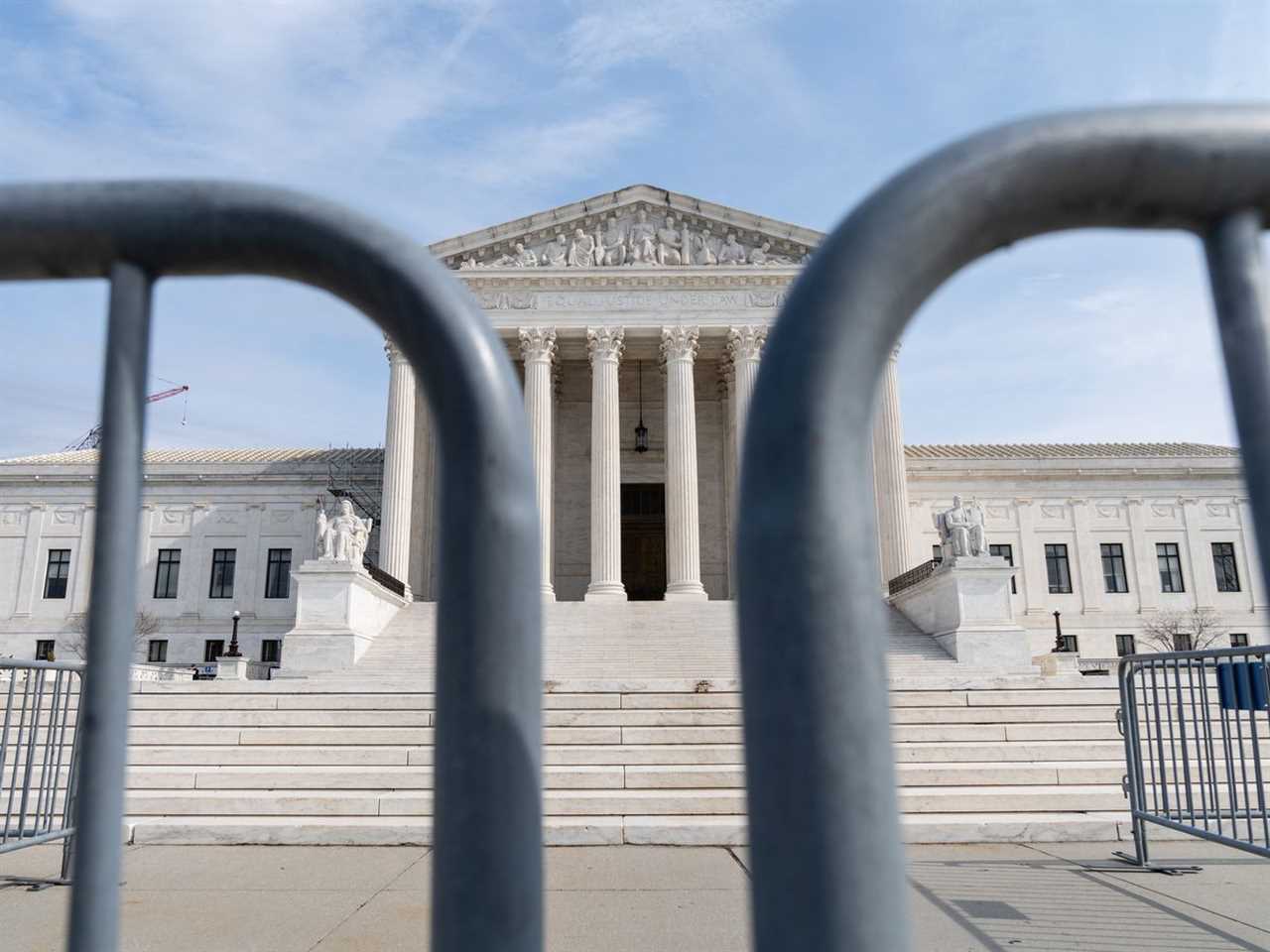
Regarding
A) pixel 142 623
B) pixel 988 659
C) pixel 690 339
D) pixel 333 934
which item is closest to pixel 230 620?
pixel 142 623

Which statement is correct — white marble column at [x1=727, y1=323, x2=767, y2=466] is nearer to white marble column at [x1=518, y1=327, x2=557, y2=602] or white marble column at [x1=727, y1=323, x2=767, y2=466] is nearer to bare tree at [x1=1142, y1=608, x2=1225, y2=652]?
white marble column at [x1=518, y1=327, x2=557, y2=602]

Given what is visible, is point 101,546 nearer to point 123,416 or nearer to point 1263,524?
point 123,416

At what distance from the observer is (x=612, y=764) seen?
37.2ft

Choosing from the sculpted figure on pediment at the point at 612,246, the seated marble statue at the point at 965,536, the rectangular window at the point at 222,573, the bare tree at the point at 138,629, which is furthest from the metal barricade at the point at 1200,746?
the bare tree at the point at 138,629

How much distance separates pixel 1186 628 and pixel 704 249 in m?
27.8

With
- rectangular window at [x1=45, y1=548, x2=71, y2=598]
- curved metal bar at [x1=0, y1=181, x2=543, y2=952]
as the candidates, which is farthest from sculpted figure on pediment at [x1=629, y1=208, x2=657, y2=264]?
curved metal bar at [x1=0, y1=181, x2=543, y2=952]

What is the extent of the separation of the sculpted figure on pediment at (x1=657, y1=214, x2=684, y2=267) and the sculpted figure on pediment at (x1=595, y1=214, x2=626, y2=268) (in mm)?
1365

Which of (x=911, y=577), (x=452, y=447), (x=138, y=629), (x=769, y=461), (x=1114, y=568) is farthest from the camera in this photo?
(x=1114, y=568)

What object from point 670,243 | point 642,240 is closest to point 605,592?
point 642,240

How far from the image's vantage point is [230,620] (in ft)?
139

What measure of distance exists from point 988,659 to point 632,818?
1511 cm

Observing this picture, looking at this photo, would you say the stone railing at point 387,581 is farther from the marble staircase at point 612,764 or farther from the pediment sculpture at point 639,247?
the pediment sculpture at point 639,247

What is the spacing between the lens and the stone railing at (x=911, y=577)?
24969 millimetres

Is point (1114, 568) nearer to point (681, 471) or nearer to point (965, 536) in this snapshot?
point (681, 471)
